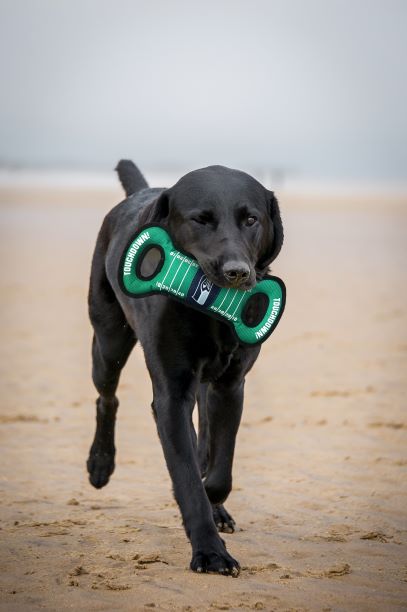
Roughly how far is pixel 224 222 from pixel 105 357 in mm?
1595

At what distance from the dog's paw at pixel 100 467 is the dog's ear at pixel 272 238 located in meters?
1.65

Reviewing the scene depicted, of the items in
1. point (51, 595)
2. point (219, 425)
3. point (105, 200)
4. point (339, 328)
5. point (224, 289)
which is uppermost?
point (105, 200)

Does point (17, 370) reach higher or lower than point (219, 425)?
higher

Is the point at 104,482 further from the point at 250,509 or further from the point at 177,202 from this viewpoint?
the point at 177,202

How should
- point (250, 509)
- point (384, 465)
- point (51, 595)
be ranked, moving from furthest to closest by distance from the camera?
point (384, 465) < point (250, 509) < point (51, 595)

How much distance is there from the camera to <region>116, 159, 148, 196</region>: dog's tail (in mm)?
5898

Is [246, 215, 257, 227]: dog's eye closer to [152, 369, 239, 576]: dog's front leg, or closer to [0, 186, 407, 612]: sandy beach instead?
[152, 369, 239, 576]: dog's front leg

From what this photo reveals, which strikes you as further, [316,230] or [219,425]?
[316,230]

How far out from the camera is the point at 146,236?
4246 mm

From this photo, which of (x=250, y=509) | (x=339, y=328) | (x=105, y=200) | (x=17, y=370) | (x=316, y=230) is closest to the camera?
(x=250, y=509)

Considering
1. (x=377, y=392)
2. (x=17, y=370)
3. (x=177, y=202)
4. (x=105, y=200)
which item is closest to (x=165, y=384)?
(x=177, y=202)

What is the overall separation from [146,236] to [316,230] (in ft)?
61.5

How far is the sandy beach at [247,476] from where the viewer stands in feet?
12.4

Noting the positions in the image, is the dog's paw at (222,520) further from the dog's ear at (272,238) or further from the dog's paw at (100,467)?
the dog's ear at (272,238)
